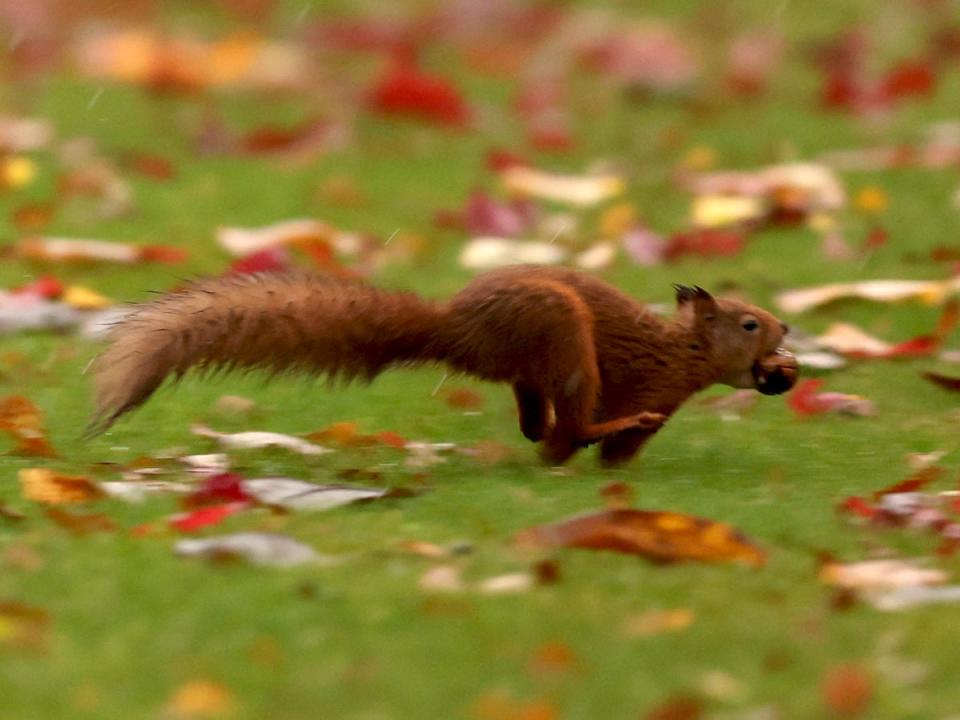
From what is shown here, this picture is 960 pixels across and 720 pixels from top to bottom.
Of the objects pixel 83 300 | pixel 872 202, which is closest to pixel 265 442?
pixel 83 300

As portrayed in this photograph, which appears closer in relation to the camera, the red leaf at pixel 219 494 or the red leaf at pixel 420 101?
the red leaf at pixel 219 494

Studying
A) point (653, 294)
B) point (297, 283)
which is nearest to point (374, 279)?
point (653, 294)

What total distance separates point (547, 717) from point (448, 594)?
0.57m

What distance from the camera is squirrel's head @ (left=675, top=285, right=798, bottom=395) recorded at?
490cm

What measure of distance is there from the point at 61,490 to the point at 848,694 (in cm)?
189

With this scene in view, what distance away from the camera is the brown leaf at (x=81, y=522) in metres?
3.78

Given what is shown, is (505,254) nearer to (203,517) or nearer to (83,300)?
(83,300)

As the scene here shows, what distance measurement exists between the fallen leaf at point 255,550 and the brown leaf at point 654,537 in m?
0.45

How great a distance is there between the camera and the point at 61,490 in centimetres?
405

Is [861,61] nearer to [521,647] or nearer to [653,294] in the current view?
[653,294]

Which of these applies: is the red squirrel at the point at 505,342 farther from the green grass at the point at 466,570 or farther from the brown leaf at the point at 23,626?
the brown leaf at the point at 23,626

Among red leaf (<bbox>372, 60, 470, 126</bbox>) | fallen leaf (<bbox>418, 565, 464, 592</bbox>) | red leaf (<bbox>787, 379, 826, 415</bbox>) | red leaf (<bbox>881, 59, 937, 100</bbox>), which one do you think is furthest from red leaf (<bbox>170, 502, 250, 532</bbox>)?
red leaf (<bbox>881, 59, 937, 100</bbox>)

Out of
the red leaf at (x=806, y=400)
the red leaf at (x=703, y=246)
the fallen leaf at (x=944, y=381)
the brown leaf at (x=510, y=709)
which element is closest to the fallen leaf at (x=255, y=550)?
the brown leaf at (x=510, y=709)

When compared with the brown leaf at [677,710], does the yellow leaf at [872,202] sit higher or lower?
higher
